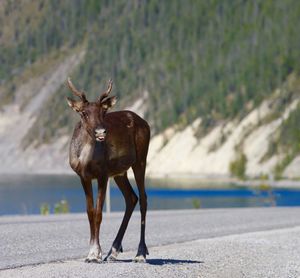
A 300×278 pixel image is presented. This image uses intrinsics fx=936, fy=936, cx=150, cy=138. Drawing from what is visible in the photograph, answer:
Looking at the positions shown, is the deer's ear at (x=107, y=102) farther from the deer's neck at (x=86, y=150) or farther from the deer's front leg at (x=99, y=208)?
the deer's front leg at (x=99, y=208)

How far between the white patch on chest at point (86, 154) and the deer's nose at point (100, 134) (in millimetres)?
463

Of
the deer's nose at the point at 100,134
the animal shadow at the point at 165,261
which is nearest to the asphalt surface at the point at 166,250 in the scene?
the animal shadow at the point at 165,261

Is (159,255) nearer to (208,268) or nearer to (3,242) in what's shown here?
(208,268)

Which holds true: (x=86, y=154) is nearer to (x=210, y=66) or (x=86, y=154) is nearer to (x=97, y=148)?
(x=97, y=148)

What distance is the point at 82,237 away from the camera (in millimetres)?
20719

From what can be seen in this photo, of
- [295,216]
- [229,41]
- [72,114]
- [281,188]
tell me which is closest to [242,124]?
[281,188]

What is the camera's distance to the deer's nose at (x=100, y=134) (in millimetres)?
12719

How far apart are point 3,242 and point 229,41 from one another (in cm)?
15442

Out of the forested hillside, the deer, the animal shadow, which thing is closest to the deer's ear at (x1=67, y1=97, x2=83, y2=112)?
the deer

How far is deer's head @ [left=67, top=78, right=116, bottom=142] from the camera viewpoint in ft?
42.3

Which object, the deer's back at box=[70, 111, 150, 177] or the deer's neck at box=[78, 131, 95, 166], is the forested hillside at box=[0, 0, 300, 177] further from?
the deer's neck at box=[78, 131, 95, 166]

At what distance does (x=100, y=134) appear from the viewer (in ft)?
41.8

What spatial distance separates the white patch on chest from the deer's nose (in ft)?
1.52

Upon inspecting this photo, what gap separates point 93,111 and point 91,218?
1.52m
